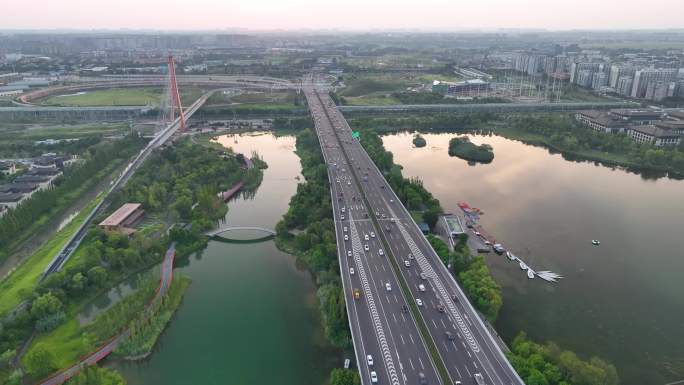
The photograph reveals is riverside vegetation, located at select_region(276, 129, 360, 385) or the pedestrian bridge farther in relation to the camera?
the pedestrian bridge

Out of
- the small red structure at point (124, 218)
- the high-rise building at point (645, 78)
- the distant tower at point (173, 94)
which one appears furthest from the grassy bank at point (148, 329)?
the high-rise building at point (645, 78)

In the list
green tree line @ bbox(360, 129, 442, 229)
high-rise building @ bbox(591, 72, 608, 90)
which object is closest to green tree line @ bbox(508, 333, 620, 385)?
green tree line @ bbox(360, 129, 442, 229)

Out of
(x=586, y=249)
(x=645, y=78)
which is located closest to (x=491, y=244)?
(x=586, y=249)

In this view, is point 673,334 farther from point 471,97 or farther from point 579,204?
point 471,97

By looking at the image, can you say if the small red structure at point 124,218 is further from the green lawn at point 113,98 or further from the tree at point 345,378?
the green lawn at point 113,98

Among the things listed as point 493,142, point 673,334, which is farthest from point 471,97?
point 673,334

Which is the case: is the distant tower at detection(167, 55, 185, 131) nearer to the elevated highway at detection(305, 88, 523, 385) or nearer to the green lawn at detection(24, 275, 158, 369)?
the elevated highway at detection(305, 88, 523, 385)
